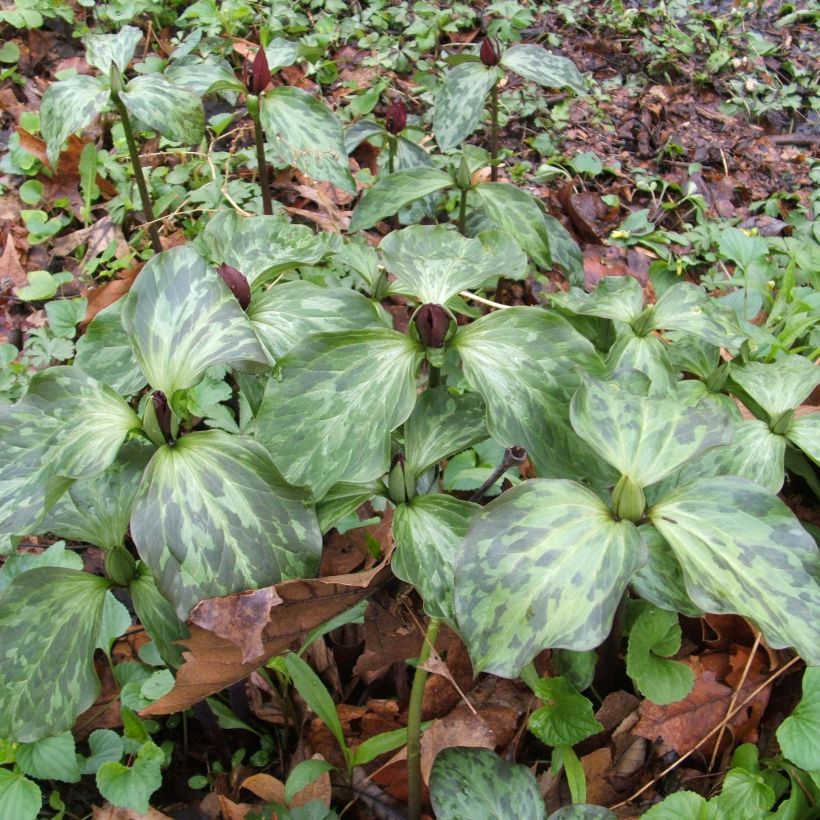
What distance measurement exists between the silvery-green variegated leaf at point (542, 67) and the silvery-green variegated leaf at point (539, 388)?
1039 millimetres

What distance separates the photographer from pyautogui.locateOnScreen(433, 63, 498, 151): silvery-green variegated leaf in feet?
6.48

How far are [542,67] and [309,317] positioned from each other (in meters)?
1.09

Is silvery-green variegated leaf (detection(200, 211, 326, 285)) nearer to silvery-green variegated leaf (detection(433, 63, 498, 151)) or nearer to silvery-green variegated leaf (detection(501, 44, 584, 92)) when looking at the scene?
silvery-green variegated leaf (detection(433, 63, 498, 151))

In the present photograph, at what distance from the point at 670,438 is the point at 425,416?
40 centimetres

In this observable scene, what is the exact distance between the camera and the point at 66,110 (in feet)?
5.65

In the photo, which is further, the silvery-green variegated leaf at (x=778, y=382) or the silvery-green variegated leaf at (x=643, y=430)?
the silvery-green variegated leaf at (x=778, y=382)

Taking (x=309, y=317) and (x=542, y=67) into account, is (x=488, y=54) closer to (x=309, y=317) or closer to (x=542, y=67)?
(x=542, y=67)

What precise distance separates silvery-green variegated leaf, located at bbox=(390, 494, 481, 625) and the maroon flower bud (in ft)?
0.84

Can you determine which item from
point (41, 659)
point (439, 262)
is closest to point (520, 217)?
point (439, 262)

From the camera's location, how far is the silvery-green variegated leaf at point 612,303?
4.92 feet

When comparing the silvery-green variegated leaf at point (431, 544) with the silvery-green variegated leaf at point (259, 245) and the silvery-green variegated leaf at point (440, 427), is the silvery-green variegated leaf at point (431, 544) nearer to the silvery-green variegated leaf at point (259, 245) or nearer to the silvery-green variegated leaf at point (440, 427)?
the silvery-green variegated leaf at point (440, 427)

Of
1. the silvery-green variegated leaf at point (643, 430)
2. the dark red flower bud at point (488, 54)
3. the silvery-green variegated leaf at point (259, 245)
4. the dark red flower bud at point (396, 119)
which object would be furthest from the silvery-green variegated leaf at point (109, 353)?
the dark red flower bud at point (488, 54)

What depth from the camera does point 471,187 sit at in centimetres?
189

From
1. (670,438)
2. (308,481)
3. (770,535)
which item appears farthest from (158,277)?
(770,535)
